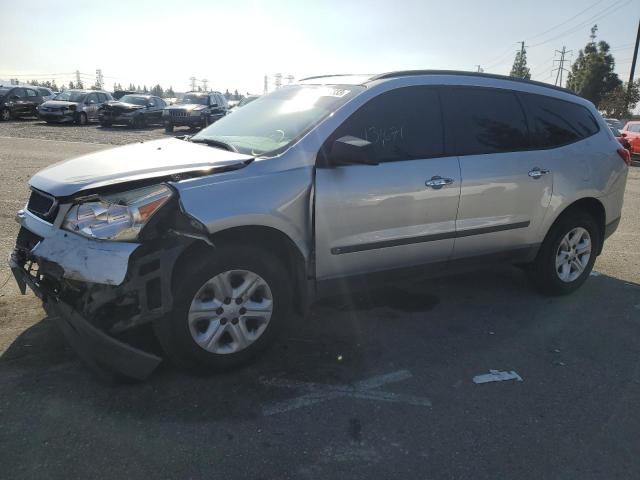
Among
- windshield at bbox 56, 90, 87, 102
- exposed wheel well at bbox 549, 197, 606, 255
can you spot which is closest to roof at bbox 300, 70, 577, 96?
exposed wheel well at bbox 549, 197, 606, 255

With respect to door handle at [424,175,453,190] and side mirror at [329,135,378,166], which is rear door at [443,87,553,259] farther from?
side mirror at [329,135,378,166]

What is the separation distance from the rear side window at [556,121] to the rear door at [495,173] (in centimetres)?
13

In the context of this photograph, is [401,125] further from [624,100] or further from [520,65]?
[520,65]

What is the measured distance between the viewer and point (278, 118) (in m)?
3.81

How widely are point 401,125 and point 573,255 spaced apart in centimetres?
235

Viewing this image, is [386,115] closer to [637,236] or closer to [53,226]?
[53,226]

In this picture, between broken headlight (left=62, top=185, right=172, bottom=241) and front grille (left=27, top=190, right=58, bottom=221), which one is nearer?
broken headlight (left=62, top=185, right=172, bottom=241)

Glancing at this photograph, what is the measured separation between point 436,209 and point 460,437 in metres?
1.67

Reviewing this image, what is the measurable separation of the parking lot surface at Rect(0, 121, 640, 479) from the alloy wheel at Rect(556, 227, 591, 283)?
49 cm

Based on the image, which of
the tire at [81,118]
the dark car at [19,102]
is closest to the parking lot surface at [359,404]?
the tire at [81,118]

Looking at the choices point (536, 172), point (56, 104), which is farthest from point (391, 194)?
point (56, 104)

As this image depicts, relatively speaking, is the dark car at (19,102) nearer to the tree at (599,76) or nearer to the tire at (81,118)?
the tire at (81,118)

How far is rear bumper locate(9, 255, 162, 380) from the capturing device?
2701 millimetres

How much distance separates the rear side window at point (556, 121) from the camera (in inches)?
175
